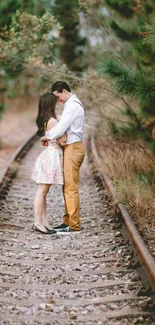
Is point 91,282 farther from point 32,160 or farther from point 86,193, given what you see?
point 32,160

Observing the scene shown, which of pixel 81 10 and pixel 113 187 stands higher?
pixel 81 10

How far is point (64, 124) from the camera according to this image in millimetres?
7188

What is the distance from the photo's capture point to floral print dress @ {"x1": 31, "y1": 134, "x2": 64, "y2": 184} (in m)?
7.43

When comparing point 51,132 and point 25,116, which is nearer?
point 51,132

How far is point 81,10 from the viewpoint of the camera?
15.8 meters

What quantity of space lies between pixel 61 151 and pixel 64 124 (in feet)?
1.67

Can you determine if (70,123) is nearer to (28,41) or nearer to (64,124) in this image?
(64,124)

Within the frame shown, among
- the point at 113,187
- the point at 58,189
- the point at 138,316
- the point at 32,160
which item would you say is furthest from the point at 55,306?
the point at 32,160

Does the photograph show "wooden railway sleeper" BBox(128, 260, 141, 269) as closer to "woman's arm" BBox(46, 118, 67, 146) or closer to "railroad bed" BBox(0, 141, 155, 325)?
"railroad bed" BBox(0, 141, 155, 325)

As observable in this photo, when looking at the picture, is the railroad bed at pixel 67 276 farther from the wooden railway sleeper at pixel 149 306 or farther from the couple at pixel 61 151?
the couple at pixel 61 151

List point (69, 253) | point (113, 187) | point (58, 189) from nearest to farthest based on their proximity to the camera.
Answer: point (69, 253), point (113, 187), point (58, 189)

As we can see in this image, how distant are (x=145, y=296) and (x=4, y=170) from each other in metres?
6.97

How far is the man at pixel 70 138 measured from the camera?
7.21 meters

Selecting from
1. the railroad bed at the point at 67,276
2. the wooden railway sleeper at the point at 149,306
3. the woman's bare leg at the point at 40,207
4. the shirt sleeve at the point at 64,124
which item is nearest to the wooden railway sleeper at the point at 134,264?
the railroad bed at the point at 67,276
